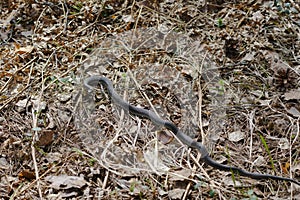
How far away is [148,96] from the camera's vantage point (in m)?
3.90

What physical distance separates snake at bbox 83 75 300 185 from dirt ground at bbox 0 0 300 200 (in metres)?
0.04

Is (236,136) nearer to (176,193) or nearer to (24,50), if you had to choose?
(176,193)

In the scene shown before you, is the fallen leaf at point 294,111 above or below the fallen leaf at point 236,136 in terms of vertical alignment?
above

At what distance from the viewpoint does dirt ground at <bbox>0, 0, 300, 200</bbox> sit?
10.2 ft

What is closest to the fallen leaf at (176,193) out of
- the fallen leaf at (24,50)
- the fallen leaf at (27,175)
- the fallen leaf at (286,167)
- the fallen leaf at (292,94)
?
the fallen leaf at (286,167)

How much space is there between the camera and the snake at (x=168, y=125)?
3.07 m

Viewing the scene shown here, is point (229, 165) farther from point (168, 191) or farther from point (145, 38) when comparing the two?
point (145, 38)

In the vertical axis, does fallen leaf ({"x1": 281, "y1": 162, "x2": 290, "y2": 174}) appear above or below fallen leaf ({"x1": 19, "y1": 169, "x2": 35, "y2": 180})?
below

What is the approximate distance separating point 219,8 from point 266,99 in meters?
1.54

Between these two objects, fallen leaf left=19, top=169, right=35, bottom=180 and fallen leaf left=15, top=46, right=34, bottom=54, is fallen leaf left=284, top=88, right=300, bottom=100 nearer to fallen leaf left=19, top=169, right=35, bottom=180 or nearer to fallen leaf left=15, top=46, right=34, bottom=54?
fallen leaf left=19, top=169, right=35, bottom=180

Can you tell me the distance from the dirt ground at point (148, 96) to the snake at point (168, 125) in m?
0.04

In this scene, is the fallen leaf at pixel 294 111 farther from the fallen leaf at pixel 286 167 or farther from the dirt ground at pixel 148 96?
the fallen leaf at pixel 286 167

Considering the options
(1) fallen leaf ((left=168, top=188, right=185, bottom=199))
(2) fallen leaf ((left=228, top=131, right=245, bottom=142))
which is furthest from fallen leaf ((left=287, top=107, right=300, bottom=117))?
(1) fallen leaf ((left=168, top=188, right=185, bottom=199))

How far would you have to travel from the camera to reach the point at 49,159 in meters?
3.32
